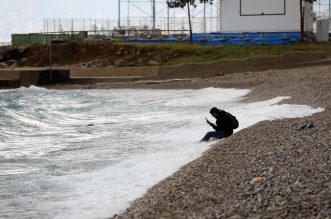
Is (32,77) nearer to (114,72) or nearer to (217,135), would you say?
(114,72)

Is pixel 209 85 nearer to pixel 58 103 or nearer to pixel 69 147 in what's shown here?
pixel 58 103

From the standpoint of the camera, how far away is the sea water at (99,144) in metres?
9.99

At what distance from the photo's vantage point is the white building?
48.3 meters

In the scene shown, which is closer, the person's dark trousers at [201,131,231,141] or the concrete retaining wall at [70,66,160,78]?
the person's dark trousers at [201,131,231,141]

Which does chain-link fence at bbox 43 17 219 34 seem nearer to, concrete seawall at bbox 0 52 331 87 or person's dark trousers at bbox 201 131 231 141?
concrete seawall at bbox 0 52 331 87

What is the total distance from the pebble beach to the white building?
3413 centimetres

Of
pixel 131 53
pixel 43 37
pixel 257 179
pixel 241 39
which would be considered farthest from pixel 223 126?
pixel 43 37

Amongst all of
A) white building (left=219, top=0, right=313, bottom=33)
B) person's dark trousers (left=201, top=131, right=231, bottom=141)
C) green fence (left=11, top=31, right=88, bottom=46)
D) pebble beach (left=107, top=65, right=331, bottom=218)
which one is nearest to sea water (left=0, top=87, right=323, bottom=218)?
person's dark trousers (left=201, top=131, right=231, bottom=141)

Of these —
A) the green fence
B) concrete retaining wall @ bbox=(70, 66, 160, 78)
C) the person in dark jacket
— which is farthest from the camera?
the green fence

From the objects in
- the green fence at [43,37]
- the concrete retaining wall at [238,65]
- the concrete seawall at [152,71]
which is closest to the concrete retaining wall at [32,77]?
the concrete seawall at [152,71]

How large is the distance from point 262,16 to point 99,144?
34851 millimetres

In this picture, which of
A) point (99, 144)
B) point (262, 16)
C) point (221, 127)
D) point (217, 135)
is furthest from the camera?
point (262, 16)

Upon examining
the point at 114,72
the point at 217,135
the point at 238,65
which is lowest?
the point at 217,135

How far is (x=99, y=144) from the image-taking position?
16297 millimetres
